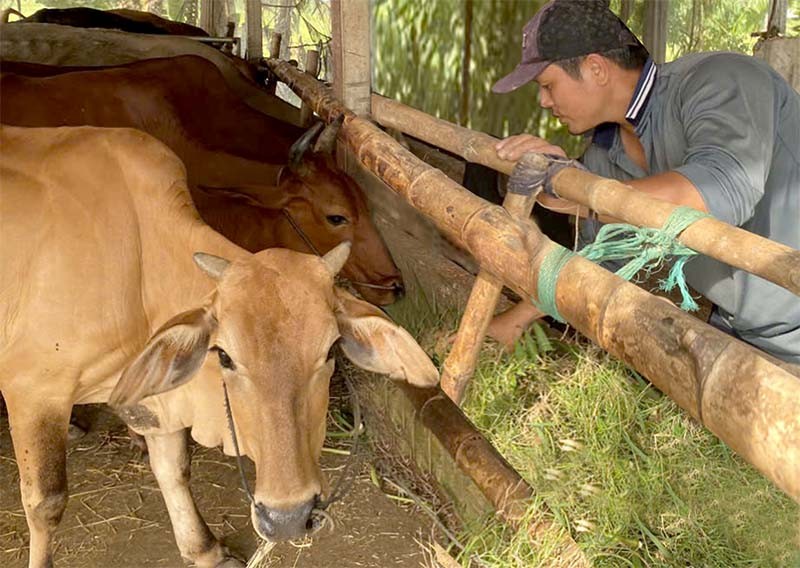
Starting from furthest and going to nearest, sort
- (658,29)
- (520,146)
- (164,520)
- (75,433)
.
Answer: (658,29) → (75,433) → (164,520) → (520,146)

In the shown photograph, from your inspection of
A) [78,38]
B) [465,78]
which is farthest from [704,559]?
[78,38]

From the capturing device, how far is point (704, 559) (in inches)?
106

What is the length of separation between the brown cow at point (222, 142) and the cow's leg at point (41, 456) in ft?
4.52

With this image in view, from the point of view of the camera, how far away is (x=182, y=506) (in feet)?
11.2

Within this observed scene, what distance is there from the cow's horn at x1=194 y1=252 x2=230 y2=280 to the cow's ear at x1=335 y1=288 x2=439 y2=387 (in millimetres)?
352

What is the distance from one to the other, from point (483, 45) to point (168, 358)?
15.6ft

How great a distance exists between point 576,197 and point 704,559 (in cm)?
122

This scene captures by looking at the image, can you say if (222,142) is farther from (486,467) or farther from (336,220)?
(486,467)

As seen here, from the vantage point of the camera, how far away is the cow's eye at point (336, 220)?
4113 mm

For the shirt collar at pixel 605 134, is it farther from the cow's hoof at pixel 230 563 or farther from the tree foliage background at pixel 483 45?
the tree foliage background at pixel 483 45

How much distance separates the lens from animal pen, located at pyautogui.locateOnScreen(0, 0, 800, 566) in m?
1.43

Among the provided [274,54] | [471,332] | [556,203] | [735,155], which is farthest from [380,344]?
[274,54]

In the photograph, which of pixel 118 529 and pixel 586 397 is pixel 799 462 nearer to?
pixel 586 397

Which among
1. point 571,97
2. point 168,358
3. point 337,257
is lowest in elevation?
point 168,358
